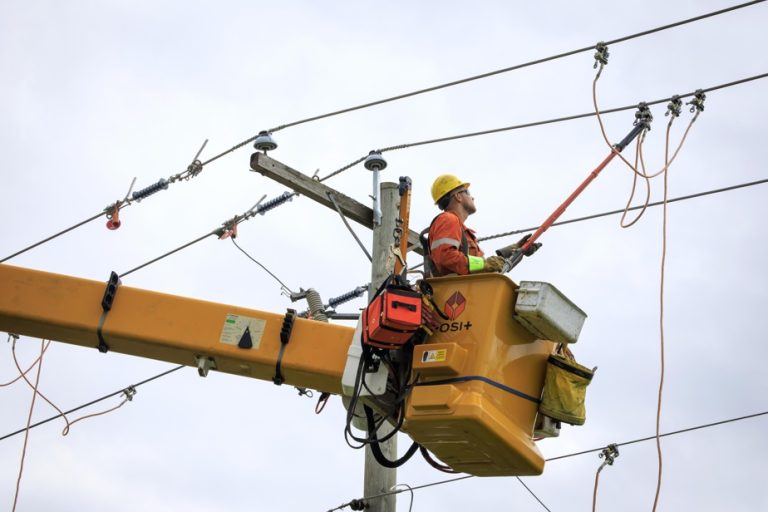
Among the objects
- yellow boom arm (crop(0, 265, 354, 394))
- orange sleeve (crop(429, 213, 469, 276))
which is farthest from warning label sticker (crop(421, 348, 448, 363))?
yellow boom arm (crop(0, 265, 354, 394))

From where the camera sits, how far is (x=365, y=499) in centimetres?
797

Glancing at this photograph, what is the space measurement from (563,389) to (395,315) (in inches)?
42.1

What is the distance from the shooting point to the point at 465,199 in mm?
7281

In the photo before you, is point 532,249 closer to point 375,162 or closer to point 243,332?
point 243,332

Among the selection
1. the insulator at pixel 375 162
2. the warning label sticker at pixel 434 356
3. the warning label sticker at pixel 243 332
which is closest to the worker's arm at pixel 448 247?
the warning label sticker at pixel 434 356

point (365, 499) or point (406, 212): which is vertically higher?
point (406, 212)

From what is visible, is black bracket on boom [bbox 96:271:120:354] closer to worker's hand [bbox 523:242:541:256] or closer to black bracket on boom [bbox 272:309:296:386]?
black bracket on boom [bbox 272:309:296:386]

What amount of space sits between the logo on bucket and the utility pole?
1461mm

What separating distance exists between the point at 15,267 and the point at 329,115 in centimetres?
357

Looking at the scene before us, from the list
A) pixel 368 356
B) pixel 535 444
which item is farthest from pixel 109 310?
pixel 535 444

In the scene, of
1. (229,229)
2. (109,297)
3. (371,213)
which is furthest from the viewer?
(229,229)

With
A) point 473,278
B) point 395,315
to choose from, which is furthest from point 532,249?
point 395,315

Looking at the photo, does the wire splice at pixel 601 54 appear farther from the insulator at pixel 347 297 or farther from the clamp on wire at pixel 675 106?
the insulator at pixel 347 297

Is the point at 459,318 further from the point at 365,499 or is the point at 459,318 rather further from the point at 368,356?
the point at 365,499
